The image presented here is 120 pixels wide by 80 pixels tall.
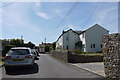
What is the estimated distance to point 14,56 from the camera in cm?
1113

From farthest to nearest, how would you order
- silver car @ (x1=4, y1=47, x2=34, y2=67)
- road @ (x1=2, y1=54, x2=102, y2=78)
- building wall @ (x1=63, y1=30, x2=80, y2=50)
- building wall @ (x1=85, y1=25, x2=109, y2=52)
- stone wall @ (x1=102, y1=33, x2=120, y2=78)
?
building wall @ (x1=63, y1=30, x2=80, y2=50), building wall @ (x1=85, y1=25, x2=109, y2=52), silver car @ (x1=4, y1=47, x2=34, y2=67), road @ (x1=2, y1=54, x2=102, y2=78), stone wall @ (x1=102, y1=33, x2=120, y2=78)

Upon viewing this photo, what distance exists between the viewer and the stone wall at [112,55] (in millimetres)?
7949

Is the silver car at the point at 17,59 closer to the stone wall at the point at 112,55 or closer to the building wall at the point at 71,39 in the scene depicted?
the stone wall at the point at 112,55

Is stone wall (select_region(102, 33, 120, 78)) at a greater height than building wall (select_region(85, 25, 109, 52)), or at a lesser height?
lesser

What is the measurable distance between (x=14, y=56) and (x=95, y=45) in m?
33.2

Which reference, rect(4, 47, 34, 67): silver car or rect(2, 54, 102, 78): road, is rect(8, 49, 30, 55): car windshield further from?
rect(2, 54, 102, 78): road

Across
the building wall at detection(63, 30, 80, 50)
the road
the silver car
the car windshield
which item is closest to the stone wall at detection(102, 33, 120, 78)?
the road

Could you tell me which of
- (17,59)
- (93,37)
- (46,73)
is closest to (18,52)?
(17,59)

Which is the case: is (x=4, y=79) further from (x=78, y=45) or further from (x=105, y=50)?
(x=78, y=45)

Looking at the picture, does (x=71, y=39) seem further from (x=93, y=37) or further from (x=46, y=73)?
(x=46, y=73)

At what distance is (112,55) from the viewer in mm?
8289

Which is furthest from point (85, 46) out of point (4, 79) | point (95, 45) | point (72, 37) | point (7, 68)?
point (4, 79)

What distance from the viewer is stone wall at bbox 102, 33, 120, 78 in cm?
795

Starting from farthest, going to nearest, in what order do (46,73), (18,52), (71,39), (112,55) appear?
(71,39)
(18,52)
(46,73)
(112,55)
